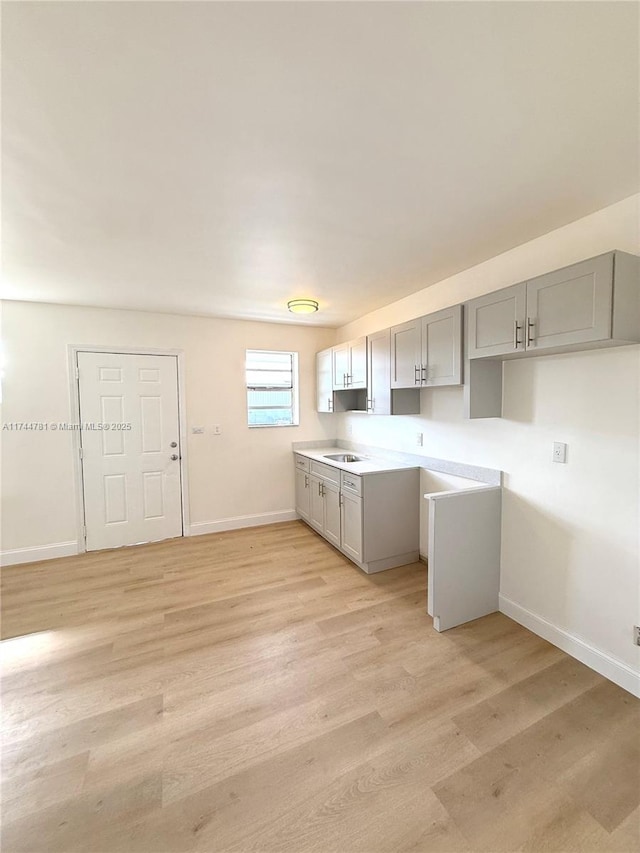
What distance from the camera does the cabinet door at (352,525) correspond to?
3.20 metres

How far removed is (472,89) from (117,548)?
4604mm

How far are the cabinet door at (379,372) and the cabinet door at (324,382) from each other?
851 mm

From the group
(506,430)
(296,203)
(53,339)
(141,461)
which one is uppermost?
(296,203)

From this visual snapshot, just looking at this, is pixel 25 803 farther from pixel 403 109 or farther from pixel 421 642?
pixel 403 109

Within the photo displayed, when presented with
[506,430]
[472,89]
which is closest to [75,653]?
[506,430]

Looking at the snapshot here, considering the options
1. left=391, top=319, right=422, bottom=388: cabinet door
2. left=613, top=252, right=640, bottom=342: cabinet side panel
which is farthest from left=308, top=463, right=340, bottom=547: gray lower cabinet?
left=613, top=252, right=640, bottom=342: cabinet side panel

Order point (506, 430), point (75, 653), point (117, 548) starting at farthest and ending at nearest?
point (117, 548), point (506, 430), point (75, 653)

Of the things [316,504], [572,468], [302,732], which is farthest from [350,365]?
[302,732]

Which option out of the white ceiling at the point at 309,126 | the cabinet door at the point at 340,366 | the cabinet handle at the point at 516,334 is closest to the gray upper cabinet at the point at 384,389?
the cabinet door at the point at 340,366

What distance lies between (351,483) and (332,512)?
54 cm

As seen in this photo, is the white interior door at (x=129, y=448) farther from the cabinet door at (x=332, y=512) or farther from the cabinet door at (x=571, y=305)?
the cabinet door at (x=571, y=305)

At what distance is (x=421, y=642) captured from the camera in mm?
2275

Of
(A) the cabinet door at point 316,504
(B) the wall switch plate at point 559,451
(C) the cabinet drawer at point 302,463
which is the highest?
(B) the wall switch plate at point 559,451

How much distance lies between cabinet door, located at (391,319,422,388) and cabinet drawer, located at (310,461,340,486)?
1079mm
